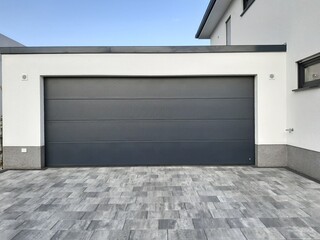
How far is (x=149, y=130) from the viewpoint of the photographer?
6.95m

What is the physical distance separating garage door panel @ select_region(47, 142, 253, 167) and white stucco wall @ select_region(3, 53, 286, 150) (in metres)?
0.57

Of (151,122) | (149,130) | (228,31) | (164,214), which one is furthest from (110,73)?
(228,31)

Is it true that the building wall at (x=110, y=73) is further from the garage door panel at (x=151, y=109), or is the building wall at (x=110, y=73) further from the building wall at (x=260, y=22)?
the building wall at (x=260, y=22)

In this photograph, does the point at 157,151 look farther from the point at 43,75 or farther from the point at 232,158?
the point at 43,75

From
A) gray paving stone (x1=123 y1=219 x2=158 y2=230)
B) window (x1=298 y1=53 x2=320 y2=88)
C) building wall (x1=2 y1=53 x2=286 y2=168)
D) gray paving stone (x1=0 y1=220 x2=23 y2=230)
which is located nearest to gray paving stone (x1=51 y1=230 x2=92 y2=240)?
gray paving stone (x1=123 y1=219 x2=158 y2=230)

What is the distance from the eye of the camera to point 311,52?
5441 millimetres

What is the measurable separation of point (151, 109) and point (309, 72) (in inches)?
141

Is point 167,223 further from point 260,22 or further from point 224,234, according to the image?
point 260,22

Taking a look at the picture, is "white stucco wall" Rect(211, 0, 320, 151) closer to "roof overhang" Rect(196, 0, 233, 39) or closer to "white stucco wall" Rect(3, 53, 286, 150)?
"white stucco wall" Rect(3, 53, 286, 150)

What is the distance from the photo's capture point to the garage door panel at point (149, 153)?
6.91 meters

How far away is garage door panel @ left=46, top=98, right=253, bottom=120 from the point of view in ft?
22.6

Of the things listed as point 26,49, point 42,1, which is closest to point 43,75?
point 26,49

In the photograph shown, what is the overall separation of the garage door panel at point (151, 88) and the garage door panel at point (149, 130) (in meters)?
0.66

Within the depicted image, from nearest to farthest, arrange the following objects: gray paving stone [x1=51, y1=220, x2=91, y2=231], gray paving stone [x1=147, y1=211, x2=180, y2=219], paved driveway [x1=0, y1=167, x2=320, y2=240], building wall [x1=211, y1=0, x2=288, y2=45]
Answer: paved driveway [x1=0, y1=167, x2=320, y2=240]
gray paving stone [x1=51, y1=220, x2=91, y2=231]
gray paving stone [x1=147, y1=211, x2=180, y2=219]
building wall [x1=211, y1=0, x2=288, y2=45]
